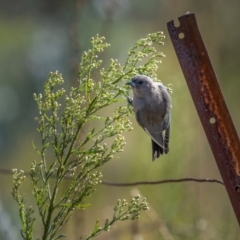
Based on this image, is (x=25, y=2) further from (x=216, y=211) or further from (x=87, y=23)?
(x=216, y=211)

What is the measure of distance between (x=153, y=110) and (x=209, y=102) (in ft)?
3.69

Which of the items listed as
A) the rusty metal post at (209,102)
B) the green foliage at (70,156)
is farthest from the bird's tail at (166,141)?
the rusty metal post at (209,102)

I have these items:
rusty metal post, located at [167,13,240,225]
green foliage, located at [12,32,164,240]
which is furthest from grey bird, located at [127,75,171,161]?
rusty metal post, located at [167,13,240,225]

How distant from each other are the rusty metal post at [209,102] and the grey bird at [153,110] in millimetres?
858

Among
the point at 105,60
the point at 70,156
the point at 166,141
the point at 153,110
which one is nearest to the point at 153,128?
the point at 166,141

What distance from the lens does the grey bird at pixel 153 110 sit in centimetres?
179

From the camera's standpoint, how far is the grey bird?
1.79 metres

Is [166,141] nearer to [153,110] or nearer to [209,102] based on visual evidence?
[153,110]

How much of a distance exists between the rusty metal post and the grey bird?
858 millimetres

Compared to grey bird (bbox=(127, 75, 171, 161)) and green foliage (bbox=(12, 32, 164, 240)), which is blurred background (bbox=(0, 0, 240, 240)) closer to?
grey bird (bbox=(127, 75, 171, 161))

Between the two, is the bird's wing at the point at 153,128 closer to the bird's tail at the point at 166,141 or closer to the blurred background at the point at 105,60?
the bird's tail at the point at 166,141

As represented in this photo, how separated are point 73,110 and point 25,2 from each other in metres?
5.63

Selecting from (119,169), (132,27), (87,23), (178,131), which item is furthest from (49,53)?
(178,131)

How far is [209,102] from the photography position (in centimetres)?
86
